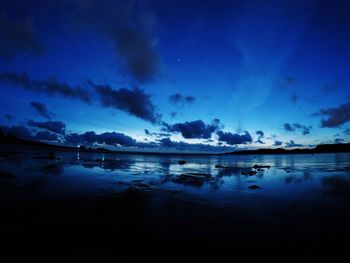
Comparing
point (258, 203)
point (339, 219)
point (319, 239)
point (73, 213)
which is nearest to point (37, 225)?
point (73, 213)

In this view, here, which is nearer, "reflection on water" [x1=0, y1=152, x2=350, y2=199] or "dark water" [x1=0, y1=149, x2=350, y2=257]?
"dark water" [x1=0, y1=149, x2=350, y2=257]

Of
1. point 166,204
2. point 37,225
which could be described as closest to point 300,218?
point 166,204

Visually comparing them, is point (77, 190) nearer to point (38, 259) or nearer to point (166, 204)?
point (166, 204)

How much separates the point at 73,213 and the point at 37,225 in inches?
52.2

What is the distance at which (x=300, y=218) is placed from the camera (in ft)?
24.5

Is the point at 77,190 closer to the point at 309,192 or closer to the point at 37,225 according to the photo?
the point at 37,225

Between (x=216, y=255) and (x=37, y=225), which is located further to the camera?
(x=37, y=225)

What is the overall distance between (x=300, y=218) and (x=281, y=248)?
10.5ft

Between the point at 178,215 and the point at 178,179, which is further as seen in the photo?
the point at 178,179

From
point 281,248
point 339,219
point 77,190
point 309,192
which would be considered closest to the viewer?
point 281,248

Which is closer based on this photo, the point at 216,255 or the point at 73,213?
the point at 216,255

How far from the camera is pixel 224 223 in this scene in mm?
6758

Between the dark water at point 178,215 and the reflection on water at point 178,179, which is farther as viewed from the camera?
the reflection on water at point 178,179

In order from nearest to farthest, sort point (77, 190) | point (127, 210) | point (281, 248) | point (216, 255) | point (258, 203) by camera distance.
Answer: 1. point (216, 255)
2. point (281, 248)
3. point (127, 210)
4. point (258, 203)
5. point (77, 190)
